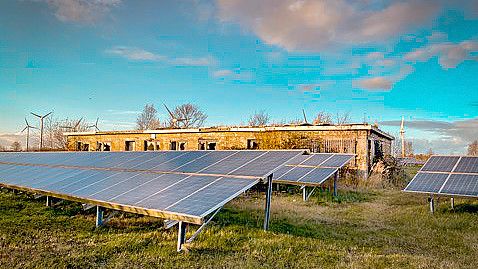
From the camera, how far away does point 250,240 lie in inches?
240

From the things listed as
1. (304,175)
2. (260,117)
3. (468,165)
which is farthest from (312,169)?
(260,117)

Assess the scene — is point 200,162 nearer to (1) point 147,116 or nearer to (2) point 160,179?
(2) point 160,179

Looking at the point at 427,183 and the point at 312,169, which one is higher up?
the point at 312,169

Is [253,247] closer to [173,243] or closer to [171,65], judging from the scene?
[173,243]

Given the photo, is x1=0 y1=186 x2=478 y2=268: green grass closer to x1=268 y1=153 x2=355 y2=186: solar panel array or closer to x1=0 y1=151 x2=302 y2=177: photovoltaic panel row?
x1=0 y1=151 x2=302 y2=177: photovoltaic panel row

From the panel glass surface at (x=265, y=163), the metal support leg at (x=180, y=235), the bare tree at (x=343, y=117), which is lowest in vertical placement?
the metal support leg at (x=180, y=235)

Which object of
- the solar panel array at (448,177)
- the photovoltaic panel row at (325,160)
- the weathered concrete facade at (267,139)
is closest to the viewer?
the solar panel array at (448,177)

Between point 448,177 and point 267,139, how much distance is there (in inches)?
464

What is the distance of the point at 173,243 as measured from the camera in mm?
5777

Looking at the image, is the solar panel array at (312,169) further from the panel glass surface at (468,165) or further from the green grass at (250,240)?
the panel glass surface at (468,165)

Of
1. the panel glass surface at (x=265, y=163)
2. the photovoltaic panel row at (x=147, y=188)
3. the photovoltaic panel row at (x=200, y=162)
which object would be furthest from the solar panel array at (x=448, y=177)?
the photovoltaic panel row at (x=147, y=188)

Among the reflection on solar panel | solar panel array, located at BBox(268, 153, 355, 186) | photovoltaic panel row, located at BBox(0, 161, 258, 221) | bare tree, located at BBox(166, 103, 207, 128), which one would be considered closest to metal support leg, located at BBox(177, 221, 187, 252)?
the reflection on solar panel

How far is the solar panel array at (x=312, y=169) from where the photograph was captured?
36.8 ft

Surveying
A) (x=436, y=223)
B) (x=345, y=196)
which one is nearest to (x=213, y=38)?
(x=345, y=196)
